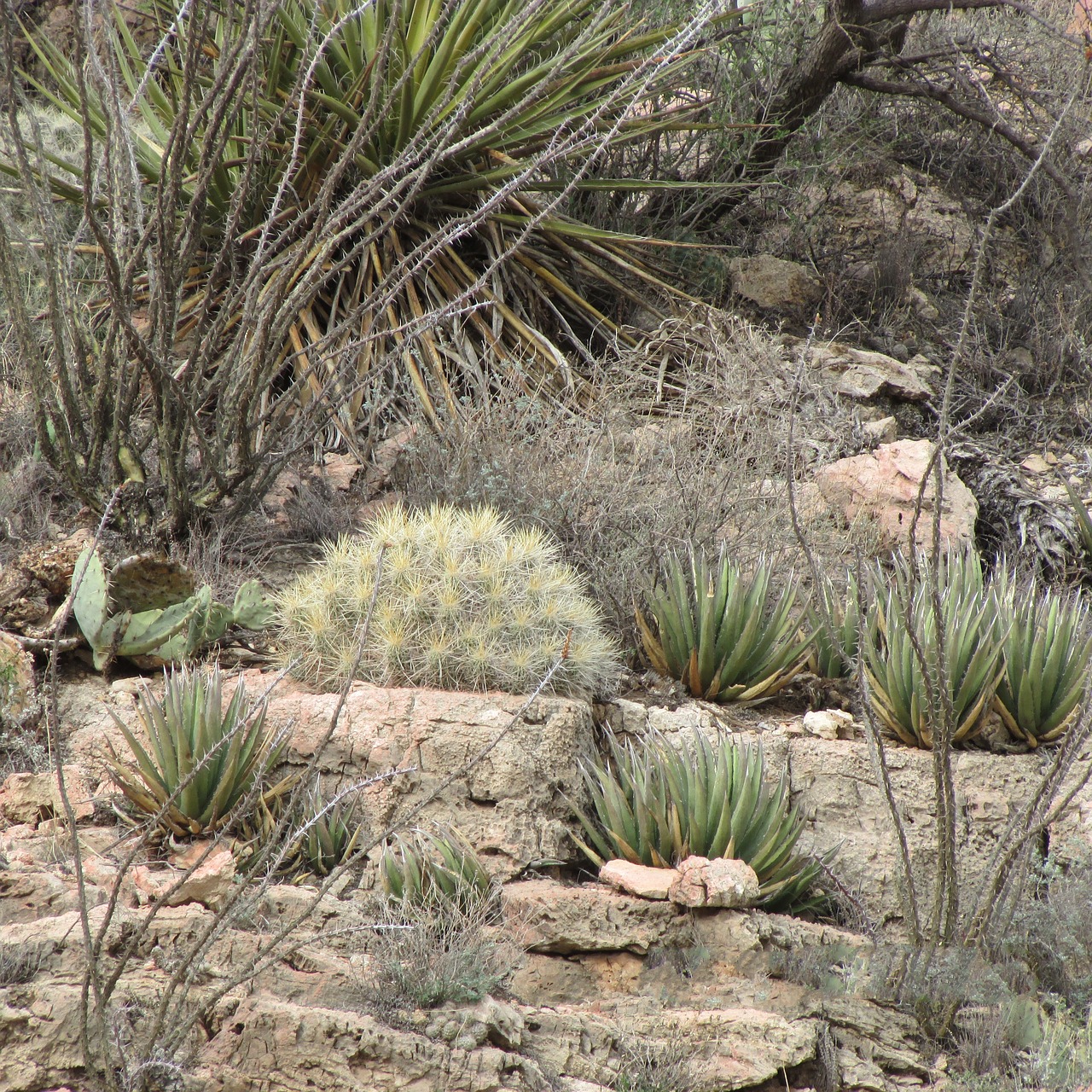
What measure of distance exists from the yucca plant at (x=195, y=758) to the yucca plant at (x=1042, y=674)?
2.80m

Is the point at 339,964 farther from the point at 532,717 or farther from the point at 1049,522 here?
the point at 1049,522

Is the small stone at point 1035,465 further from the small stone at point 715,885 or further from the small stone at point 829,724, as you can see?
the small stone at point 715,885

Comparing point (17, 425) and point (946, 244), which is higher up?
point (946, 244)

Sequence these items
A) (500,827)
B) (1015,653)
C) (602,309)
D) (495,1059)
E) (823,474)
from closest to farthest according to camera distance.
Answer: (495,1059) → (500,827) → (1015,653) → (823,474) → (602,309)

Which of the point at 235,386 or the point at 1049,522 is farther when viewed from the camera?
the point at 1049,522

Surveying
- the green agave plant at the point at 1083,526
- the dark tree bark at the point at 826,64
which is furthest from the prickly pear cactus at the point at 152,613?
the dark tree bark at the point at 826,64

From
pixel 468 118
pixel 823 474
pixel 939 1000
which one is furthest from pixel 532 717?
pixel 468 118

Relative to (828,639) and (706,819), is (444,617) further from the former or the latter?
(828,639)

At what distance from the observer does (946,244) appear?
853 cm

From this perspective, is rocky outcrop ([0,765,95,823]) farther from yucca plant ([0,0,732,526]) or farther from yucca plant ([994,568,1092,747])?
yucca plant ([994,568,1092,747])

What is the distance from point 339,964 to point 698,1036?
0.92 metres

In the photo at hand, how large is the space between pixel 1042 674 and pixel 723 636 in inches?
48.7

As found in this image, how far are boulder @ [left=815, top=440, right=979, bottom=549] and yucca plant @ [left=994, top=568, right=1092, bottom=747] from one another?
122 cm

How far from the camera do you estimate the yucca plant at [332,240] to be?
14.7 ft
